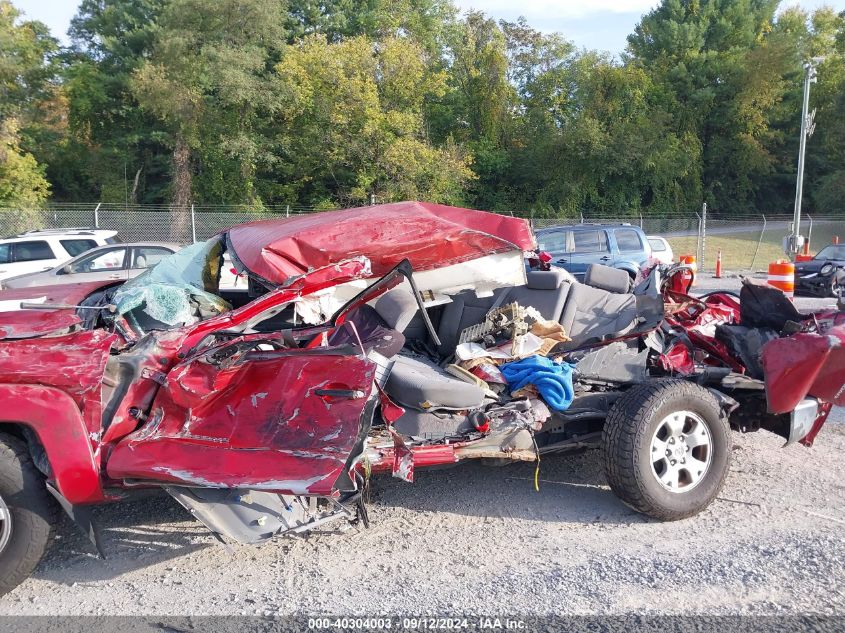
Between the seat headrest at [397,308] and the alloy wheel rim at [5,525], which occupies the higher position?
the seat headrest at [397,308]

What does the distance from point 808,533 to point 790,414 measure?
78 cm

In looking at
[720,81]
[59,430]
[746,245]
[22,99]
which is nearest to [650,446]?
[59,430]

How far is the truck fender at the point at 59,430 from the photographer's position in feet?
10.2

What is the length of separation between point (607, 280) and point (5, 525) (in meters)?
4.35

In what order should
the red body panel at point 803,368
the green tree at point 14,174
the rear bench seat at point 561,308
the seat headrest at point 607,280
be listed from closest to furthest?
the red body panel at point 803,368, the rear bench seat at point 561,308, the seat headrest at point 607,280, the green tree at point 14,174

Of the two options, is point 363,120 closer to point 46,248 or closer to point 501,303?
point 46,248

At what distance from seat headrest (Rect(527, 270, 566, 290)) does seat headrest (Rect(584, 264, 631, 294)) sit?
1.41ft

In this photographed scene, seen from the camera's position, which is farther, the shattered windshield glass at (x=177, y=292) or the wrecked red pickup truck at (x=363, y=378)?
the shattered windshield glass at (x=177, y=292)

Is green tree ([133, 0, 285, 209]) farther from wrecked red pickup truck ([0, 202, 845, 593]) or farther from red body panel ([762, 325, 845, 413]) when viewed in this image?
red body panel ([762, 325, 845, 413])

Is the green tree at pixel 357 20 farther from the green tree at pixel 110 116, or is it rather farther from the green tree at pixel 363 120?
the green tree at pixel 110 116

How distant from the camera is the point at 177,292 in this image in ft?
13.4

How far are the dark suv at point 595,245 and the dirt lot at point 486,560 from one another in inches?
402

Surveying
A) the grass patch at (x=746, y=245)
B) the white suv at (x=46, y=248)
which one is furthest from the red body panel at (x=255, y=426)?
the grass patch at (x=746, y=245)

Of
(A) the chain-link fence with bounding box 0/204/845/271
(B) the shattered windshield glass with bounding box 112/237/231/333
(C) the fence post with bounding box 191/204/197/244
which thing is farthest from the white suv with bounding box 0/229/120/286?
(B) the shattered windshield glass with bounding box 112/237/231/333
